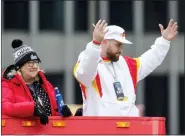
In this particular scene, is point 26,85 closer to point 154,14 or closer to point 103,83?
point 103,83

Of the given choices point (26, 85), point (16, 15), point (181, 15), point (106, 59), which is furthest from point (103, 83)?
point (181, 15)

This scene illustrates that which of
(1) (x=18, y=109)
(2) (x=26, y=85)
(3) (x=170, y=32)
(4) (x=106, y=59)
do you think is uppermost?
(3) (x=170, y=32)

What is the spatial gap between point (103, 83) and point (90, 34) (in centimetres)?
1472

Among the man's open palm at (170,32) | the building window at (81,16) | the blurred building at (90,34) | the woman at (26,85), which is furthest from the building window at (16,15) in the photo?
the woman at (26,85)

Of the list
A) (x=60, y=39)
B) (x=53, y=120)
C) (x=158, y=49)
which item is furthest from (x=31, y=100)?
(x=60, y=39)

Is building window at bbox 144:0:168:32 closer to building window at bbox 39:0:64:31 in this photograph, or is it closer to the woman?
building window at bbox 39:0:64:31

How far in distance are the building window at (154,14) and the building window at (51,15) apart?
7.61ft

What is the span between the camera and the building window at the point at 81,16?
23.6 m

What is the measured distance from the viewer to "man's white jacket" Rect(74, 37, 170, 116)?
27.7 feet

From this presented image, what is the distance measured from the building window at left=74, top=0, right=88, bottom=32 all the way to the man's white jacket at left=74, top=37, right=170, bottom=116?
47.5 feet

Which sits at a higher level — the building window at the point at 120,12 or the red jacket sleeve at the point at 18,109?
the red jacket sleeve at the point at 18,109

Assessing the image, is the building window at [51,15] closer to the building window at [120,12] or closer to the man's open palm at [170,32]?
the building window at [120,12]

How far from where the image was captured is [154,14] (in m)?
24.1

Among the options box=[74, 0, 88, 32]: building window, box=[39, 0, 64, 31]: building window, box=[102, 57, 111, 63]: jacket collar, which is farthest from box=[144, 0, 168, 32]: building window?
box=[102, 57, 111, 63]: jacket collar
